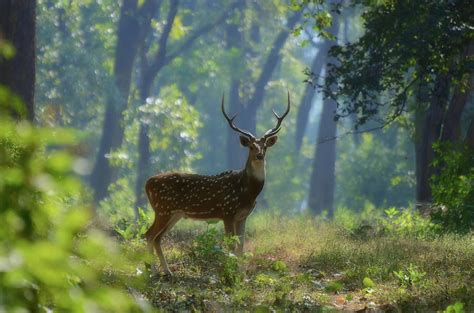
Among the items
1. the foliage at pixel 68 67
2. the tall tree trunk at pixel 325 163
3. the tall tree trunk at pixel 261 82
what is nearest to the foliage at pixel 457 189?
the foliage at pixel 68 67

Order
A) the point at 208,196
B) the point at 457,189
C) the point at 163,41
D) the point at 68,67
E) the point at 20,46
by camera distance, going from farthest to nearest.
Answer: the point at 163,41 < the point at 68,67 < the point at 20,46 < the point at 457,189 < the point at 208,196

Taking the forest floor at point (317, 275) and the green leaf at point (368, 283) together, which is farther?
the green leaf at point (368, 283)

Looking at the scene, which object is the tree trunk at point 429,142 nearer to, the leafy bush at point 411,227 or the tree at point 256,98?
the leafy bush at point 411,227

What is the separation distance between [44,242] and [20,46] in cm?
1429

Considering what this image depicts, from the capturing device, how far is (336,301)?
9.19 metres

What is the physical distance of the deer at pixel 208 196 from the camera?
11562 millimetres

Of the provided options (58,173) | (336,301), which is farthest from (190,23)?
(58,173)

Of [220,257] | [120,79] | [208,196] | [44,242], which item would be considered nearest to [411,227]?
[208,196]

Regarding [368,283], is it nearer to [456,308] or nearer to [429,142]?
[456,308]

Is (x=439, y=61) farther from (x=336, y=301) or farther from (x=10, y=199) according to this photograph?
(x=10, y=199)

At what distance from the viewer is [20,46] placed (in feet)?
53.7

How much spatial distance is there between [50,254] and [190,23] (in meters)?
54.7

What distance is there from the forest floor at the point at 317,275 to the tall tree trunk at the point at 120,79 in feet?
86.4

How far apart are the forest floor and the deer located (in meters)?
0.52
